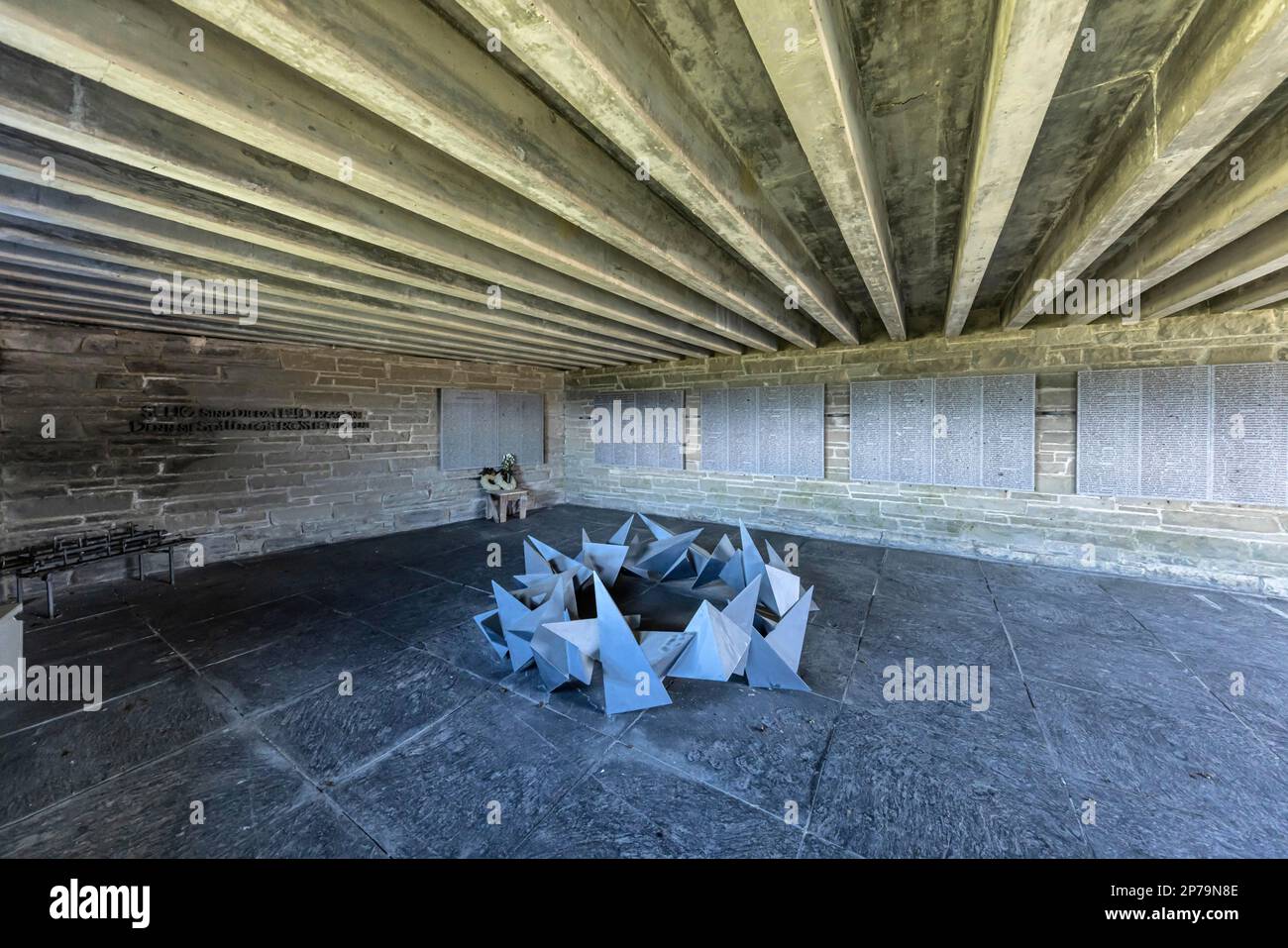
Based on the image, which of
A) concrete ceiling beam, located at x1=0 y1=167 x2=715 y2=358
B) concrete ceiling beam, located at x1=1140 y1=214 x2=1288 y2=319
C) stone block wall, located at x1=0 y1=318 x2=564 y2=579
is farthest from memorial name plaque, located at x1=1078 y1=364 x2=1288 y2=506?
stone block wall, located at x1=0 y1=318 x2=564 y2=579

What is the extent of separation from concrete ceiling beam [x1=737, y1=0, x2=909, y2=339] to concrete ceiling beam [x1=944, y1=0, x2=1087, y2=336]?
1.24 ft

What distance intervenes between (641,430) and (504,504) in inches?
89.4

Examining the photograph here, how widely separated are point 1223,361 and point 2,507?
9.73 metres

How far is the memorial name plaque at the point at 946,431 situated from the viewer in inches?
171

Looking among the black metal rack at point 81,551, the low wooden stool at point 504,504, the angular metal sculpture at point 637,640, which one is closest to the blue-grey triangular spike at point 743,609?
the angular metal sculpture at point 637,640

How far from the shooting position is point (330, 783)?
1689mm

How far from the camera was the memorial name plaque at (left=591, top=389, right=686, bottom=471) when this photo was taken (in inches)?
255

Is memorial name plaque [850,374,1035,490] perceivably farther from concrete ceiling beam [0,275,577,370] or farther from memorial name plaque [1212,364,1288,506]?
concrete ceiling beam [0,275,577,370]

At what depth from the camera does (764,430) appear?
18.7ft

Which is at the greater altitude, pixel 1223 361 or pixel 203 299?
pixel 203 299

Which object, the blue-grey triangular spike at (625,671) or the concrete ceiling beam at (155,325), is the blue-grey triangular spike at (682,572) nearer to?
the blue-grey triangular spike at (625,671)

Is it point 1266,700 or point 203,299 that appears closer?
point 1266,700
